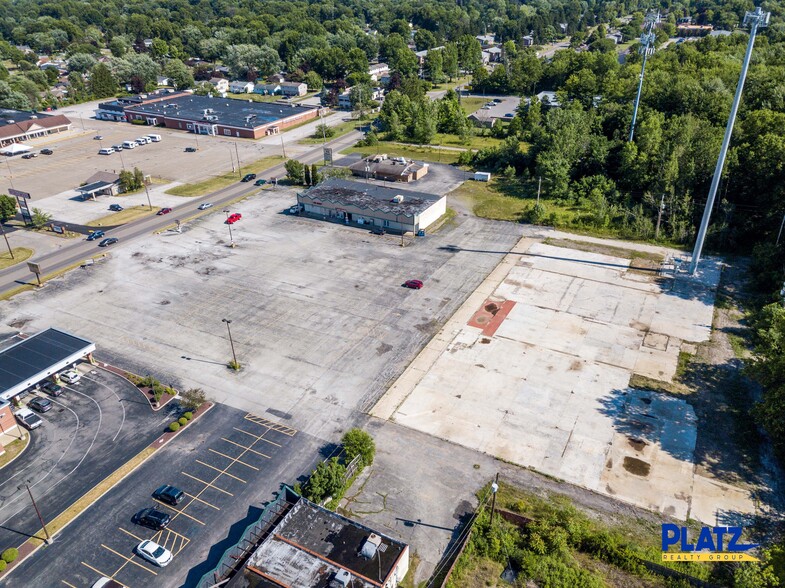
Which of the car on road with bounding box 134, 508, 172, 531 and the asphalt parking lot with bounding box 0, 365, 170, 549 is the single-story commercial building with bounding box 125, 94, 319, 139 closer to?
the asphalt parking lot with bounding box 0, 365, 170, 549

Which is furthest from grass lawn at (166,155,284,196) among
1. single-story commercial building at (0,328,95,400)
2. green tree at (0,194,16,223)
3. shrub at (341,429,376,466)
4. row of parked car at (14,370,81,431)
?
shrub at (341,429,376,466)

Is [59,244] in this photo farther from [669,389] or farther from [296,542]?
[669,389]

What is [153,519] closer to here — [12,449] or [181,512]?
[181,512]

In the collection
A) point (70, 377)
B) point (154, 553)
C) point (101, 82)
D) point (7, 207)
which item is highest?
point (101, 82)

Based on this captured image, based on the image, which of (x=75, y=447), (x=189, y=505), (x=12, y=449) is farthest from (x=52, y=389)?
(x=189, y=505)

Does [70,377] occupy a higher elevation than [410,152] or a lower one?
lower

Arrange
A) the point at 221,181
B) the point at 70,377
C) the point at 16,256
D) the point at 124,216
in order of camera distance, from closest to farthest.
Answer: the point at 70,377 → the point at 16,256 → the point at 124,216 → the point at 221,181

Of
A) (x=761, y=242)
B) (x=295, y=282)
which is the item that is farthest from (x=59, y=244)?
(x=761, y=242)
